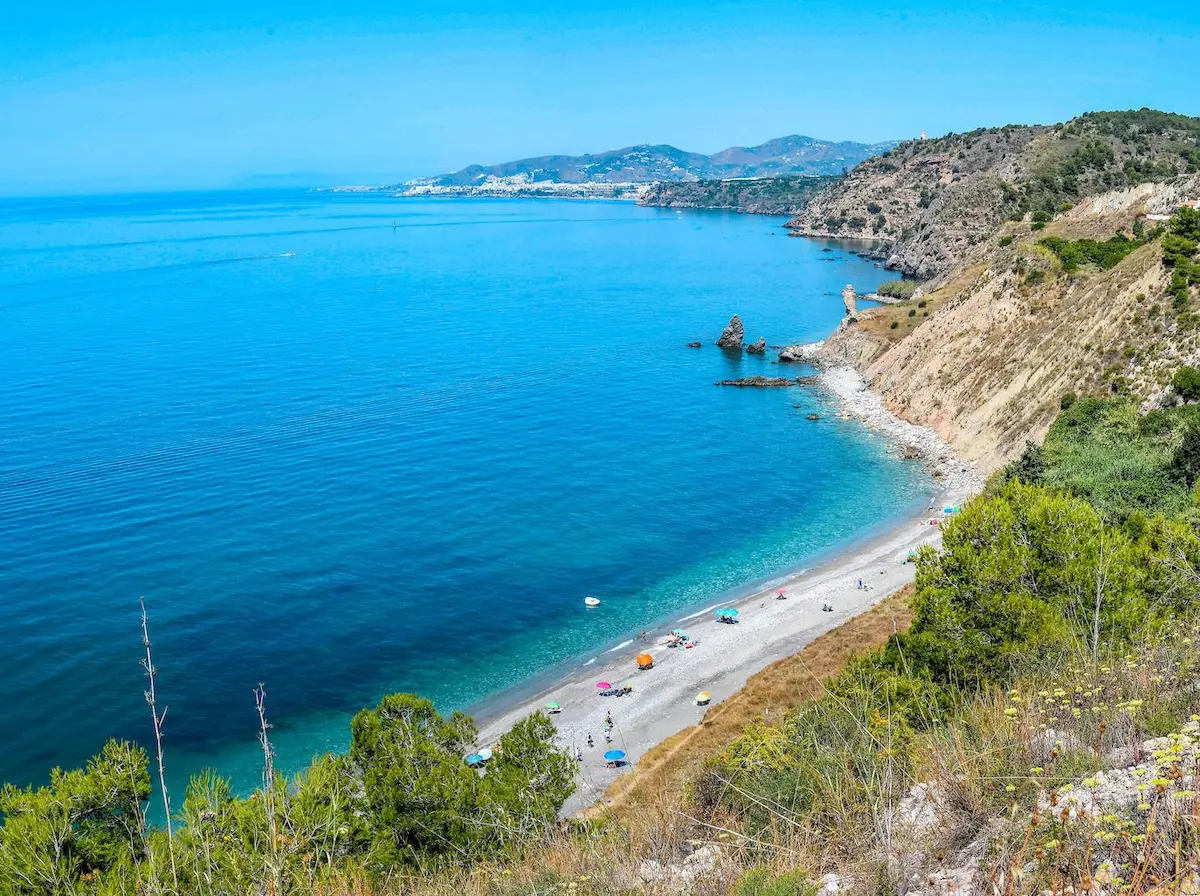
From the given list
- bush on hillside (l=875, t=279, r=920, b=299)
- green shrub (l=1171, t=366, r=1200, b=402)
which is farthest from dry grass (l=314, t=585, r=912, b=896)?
bush on hillside (l=875, t=279, r=920, b=299)

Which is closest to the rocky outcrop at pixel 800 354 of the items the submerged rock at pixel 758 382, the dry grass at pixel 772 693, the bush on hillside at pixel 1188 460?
the submerged rock at pixel 758 382

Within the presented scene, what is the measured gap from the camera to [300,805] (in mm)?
14555

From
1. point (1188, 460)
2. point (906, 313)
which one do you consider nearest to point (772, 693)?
point (1188, 460)

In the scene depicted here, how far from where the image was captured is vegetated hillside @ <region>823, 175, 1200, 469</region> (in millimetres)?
44031

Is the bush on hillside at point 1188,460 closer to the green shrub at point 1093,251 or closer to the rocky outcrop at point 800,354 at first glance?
the green shrub at point 1093,251

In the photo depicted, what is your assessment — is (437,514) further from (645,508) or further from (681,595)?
(681,595)

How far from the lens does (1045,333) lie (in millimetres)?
54750

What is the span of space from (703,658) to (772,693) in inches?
238

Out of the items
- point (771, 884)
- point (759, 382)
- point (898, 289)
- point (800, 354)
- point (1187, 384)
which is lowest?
point (759, 382)

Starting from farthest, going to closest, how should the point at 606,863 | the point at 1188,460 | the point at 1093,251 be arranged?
1. the point at 1093,251
2. the point at 1188,460
3. the point at 606,863

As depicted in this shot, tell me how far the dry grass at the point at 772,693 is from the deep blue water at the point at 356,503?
26.4 feet

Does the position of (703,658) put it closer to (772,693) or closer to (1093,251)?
(772,693)

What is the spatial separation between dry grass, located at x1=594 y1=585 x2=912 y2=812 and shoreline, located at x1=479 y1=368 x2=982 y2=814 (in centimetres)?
106

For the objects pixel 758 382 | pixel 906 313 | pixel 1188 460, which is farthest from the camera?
pixel 906 313
